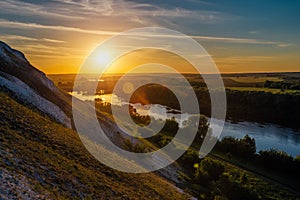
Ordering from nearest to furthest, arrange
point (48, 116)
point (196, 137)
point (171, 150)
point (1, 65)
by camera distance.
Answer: point (48, 116) < point (1, 65) < point (171, 150) < point (196, 137)

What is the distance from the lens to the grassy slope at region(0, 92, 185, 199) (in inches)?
439

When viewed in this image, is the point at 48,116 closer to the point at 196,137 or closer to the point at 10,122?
the point at 10,122

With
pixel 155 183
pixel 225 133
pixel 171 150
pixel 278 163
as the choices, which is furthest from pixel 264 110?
pixel 155 183

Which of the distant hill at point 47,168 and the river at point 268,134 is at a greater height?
the distant hill at point 47,168

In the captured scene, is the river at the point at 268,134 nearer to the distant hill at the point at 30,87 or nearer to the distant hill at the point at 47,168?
the distant hill at the point at 30,87

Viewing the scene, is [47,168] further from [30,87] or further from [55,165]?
[30,87]

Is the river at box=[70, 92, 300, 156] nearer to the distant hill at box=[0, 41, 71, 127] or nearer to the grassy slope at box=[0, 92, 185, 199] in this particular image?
the distant hill at box=[0, 41, 71, 127]

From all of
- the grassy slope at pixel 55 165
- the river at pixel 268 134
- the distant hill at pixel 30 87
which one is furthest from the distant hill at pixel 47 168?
the river at pixel 268 134

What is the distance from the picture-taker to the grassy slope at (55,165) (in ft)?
36.6

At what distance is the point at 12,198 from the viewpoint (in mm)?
8820

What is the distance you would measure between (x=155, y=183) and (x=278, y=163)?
2931 cm

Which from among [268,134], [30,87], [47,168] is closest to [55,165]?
[47,168]

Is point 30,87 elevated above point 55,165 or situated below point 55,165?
above

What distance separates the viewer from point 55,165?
12602 mm
